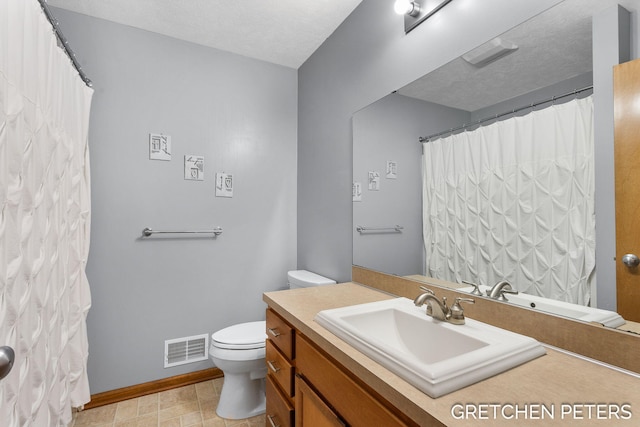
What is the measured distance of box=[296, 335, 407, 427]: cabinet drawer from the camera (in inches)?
29.7

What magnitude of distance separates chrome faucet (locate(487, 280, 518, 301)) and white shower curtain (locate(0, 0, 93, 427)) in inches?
59.2

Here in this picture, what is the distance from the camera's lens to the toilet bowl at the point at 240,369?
1.82 m

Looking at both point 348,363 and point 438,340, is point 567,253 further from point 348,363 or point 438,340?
point 348,363

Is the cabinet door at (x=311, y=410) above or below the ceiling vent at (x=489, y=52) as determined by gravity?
below

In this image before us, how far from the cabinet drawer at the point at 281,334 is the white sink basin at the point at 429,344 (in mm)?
206

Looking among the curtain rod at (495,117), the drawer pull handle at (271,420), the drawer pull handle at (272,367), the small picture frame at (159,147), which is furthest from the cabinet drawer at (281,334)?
the small picture frame at (159,147)

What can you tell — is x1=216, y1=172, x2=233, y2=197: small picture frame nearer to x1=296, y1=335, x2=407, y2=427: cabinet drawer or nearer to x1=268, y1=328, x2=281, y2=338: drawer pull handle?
x1=268, y1=328, x2=281, y2=338: drawer pull handle

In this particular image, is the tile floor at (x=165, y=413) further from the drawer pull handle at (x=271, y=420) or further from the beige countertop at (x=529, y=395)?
the beige countertop at (x=529, y=395)

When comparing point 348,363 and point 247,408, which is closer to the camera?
point 348,363

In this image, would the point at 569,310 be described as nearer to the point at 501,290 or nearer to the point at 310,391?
the point at 501,290

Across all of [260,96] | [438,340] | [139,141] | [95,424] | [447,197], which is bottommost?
[95,424]

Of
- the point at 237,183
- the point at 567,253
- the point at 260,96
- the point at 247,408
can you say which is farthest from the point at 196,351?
the point at 567,253

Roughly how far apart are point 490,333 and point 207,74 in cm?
242

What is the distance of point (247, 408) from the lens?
1896mm
